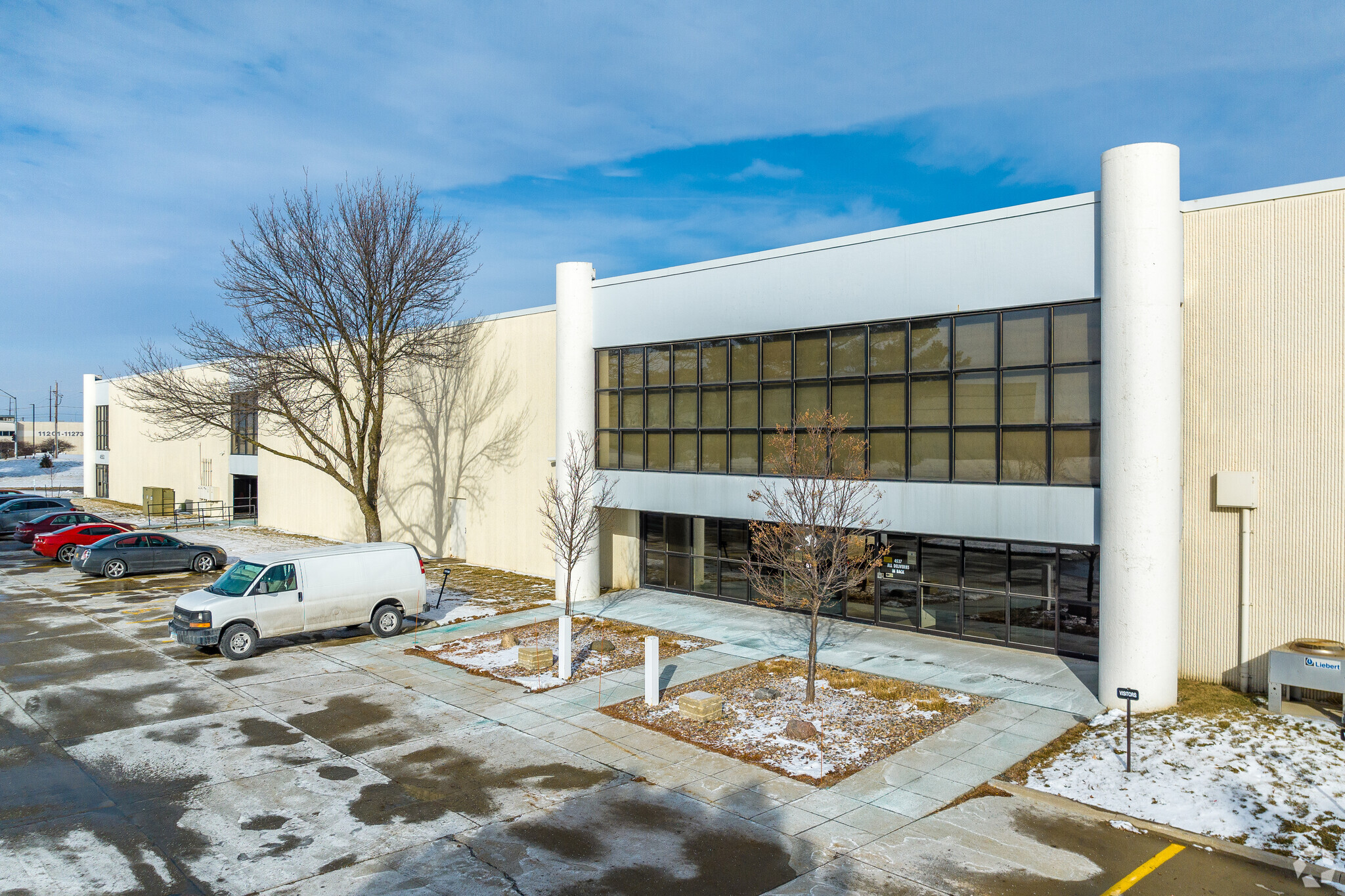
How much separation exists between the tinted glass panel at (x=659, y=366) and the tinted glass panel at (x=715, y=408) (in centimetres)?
136

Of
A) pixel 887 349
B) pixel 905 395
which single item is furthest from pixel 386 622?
pixel 887 349

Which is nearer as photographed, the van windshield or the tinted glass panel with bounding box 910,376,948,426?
the tinted glass panel with bounding box 910,376,948,426

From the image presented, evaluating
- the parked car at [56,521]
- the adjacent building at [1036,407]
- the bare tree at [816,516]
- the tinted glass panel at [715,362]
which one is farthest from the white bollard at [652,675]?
the parked car at [56,521]

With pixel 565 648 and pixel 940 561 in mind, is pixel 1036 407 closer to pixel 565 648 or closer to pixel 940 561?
pixel 940 561

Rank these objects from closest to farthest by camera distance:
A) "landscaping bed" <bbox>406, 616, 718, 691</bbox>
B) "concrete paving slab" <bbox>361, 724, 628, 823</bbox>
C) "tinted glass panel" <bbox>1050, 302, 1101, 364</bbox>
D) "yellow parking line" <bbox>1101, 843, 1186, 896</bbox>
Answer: "yellow parking line" <bbox>1101, 843, 1186, 896</bbox>
"concrete paving slab" <bbox>361, 724, 628, 823</bbox>
"tinted glass panel" <bbox>1050, 302, 1101, 364</bbox>
"landscaping bed" <bbox>406, 616, 718, 691</bbox>

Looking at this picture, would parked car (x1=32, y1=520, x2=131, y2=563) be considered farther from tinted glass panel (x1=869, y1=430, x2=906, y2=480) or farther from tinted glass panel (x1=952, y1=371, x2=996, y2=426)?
tinted glass panel (x1=952, y1=371, x2=996, y2=426)

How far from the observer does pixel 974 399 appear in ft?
56.4

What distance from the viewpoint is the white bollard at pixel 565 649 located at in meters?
16.1

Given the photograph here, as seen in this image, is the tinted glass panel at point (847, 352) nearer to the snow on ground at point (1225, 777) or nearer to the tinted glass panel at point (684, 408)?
the tinted glass panel at point (684, 408)

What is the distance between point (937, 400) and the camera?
17.7 metres

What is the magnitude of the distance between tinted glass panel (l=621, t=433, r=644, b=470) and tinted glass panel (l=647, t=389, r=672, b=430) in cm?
61

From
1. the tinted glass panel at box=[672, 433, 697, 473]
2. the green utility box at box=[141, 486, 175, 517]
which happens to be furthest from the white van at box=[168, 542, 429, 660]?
the green utility box at box=[141, 486, 175, 517]

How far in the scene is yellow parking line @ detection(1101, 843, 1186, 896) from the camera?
863 centimetres

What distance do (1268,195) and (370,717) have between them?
56.7ft
